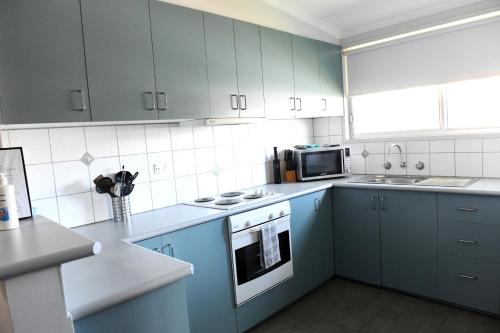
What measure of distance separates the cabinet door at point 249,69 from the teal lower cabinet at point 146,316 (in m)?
1.66

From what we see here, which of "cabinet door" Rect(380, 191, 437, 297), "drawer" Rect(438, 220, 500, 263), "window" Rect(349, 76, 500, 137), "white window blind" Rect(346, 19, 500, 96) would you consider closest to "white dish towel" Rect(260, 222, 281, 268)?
"cabinet door" Rect(380, 191, 437, 297)

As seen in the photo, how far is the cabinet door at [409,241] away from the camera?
2645 millimetres

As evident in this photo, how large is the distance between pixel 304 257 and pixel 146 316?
6.32ft

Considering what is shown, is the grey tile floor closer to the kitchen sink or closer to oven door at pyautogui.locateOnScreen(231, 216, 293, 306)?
oven door at pyautogui.locateOnScreen(231, 216, 293, 306)

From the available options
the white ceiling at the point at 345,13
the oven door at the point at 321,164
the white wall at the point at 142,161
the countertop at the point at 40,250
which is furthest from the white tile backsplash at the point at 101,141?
Result: the oven door at the point at 321,164

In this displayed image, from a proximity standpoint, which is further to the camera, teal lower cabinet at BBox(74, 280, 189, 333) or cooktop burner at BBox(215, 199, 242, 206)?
cooktop burner at BBox(215, 199, 242, 206)

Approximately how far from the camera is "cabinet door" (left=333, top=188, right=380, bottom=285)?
115 inches

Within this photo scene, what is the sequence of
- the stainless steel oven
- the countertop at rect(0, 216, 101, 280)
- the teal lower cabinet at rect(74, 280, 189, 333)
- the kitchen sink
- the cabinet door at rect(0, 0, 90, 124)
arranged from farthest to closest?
the kitchen sink < the stainless steel oven < the cabinet door at rect(0, 0, 90, 124) < the teal lower cabinet at rect(74, 280, 189, 333) < the countertop at rect(0, 216, 101, 280)

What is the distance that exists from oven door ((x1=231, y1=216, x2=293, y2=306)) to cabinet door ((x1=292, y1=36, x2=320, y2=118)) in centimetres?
107

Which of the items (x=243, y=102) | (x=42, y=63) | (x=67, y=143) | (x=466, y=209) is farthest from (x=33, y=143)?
(x=466, y=209)

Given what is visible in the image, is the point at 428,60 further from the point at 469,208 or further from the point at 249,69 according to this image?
the point at 249,69

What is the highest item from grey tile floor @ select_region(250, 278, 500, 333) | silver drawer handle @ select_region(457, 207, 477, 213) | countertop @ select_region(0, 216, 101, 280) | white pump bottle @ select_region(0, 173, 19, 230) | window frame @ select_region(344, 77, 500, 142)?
window frame @ select_region(344, 77, 500, 142)

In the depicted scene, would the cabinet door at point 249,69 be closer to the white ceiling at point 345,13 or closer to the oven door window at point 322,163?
the white ceiling at point 345,13

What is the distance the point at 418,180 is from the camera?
3.05 metres
